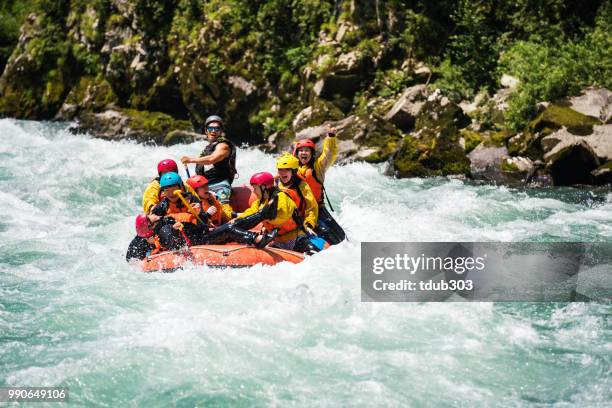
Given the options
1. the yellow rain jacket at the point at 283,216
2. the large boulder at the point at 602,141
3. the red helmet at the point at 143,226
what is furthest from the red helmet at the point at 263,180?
the large boulder at the point at 602,141

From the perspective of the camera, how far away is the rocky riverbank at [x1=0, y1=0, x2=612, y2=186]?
12.6m

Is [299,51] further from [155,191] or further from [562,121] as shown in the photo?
[155,191]

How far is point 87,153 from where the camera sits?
1602cm

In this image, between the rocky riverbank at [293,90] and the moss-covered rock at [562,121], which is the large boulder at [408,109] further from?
the moss-covered rock at [562,121]

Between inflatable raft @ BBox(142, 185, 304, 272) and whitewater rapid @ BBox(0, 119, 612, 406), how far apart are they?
0.10m

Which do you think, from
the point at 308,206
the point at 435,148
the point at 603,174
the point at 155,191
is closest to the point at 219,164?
the point at 155,191

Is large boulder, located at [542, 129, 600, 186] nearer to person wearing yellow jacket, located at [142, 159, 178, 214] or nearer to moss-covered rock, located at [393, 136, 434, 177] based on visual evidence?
moss-covered rock, located at [393, 136, 434, 177]

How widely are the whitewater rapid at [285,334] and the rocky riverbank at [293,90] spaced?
128 inches

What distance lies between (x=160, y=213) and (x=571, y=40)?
1115 centimetres

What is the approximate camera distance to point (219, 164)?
842 centimetres

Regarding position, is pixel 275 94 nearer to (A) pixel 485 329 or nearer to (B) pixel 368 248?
(B) pixel 368 248

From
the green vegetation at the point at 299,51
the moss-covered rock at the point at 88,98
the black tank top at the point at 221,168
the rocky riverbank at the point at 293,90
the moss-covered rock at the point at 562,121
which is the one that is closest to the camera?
the black tank top at the point at 221,168

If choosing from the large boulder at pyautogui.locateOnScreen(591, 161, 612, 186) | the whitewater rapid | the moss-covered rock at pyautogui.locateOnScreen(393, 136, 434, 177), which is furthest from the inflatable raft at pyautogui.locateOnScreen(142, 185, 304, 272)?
the large boulder at pyautogui.locateOnScreen(591, 161, 612, 186)

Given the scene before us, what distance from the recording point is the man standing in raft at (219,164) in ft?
27.1
